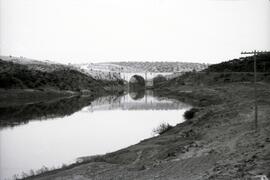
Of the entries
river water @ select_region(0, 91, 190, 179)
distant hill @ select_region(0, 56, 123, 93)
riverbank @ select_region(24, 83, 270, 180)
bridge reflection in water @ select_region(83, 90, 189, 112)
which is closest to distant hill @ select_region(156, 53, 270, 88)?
bridge reflection in water @ select_region(83, 90, 189, 112)

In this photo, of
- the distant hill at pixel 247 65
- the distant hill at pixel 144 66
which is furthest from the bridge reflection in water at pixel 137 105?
the distant hill at pixel 144 66

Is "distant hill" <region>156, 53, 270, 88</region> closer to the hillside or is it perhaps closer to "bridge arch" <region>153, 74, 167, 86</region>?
"bridge arch" <region>153, 74, 167, 86</region>

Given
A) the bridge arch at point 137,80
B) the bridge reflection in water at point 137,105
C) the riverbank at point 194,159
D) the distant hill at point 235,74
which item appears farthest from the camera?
the bridge arch at point 137,80

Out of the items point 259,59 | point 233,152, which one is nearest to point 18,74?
point 259,59

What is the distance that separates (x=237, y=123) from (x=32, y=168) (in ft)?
23.5

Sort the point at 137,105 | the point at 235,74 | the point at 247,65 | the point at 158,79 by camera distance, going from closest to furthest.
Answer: the point at 137,105, the point at 235,74, the point at 247,65, the point at 158,79

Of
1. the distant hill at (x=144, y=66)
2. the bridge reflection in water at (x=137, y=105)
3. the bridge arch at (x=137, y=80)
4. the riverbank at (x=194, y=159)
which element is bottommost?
the bridge reflection in water at (x=137, y=105)

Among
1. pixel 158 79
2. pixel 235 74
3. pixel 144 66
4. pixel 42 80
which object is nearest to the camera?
pixel 235 74

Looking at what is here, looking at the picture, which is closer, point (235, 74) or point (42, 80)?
point (235, 74)

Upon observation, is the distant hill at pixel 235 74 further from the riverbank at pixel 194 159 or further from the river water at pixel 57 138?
the riverbank at pixel 194 159

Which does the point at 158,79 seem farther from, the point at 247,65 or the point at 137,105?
the point at 137,105

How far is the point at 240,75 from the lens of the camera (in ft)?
164

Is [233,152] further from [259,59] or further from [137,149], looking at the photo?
[259,59]

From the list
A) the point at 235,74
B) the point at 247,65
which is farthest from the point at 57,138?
the point at 247,65
